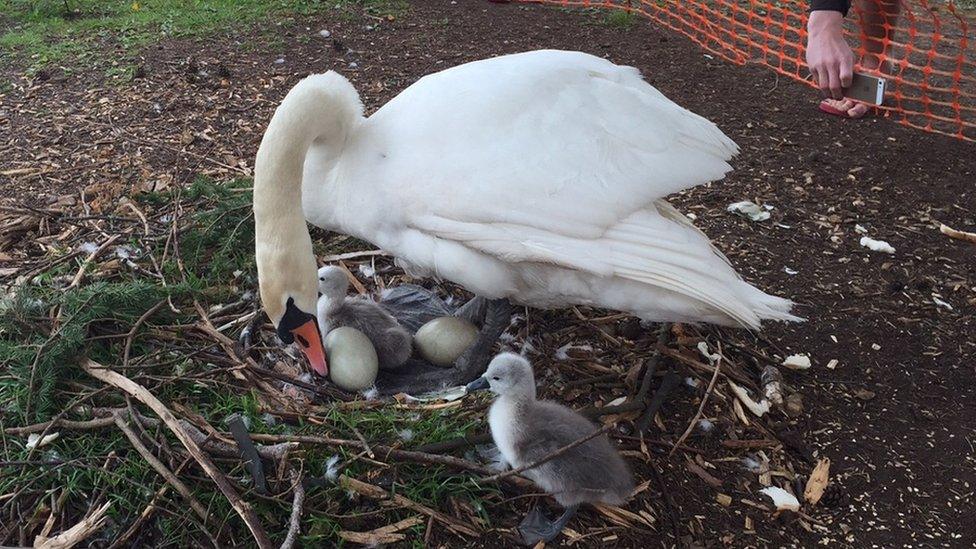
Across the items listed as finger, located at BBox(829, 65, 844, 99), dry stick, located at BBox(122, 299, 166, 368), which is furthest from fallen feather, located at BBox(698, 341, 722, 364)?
dry stick, located at BBox(122, 299, 166, 368)

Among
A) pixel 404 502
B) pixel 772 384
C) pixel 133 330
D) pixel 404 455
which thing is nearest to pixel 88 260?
pixel 133 330

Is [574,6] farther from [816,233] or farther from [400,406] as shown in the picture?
[400,406]

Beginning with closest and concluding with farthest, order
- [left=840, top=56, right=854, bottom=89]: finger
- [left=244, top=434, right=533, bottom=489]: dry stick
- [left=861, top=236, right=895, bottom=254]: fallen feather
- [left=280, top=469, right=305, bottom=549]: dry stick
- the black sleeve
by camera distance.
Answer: [left=280, top=469, right=305, bottom=549]: dry stick
[left=244, top=434, right=533, bottom=489]: dry stick
[left=840, top=56, right=854, bottom=89]: finger
the black sleeve
[left=861, top=236, right=895, bottom=254]: fallen feather

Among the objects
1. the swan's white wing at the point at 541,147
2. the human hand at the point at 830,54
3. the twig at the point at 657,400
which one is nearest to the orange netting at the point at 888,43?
the human hand at the point at 830,54

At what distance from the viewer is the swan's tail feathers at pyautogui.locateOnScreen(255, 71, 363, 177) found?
3428mm

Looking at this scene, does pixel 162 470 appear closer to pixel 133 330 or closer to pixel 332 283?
pixel 133 330

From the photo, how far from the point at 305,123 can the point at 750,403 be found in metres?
2.36

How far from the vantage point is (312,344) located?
3596 mm

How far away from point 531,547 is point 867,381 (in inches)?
79.3

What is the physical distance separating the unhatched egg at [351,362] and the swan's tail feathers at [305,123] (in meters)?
0.85

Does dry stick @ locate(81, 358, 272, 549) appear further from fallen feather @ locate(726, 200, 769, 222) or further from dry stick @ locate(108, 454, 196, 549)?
fallen feather @ locate(726, 200, 769, 222)

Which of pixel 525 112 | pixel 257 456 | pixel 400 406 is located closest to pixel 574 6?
pixel 525 112

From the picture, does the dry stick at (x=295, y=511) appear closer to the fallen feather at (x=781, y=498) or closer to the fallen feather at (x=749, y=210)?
the fallen feather at (x=781, y=498)

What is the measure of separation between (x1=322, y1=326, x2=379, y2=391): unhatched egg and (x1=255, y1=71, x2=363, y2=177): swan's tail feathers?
0.85 meters
